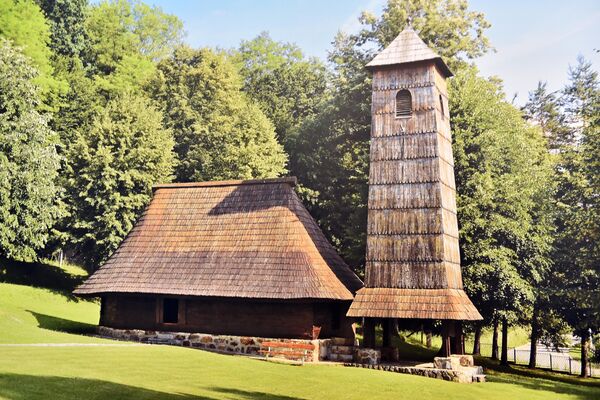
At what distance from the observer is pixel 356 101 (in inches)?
1580

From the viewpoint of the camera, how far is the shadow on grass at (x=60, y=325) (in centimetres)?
2894

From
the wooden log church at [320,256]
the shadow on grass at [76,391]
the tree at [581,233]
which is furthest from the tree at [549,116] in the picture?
the shadow on grass at [76,391]

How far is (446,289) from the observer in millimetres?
24609

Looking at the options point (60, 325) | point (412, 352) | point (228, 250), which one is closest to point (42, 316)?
point (60, 325)

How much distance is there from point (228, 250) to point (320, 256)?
13.8ft

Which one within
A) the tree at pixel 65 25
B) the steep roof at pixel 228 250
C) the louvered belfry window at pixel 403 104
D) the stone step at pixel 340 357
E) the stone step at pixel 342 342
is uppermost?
the tree at pixel 65 25

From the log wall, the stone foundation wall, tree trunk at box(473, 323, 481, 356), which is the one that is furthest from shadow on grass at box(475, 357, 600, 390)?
the stone foundation wall

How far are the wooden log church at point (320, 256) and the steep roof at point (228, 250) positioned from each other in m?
0.06

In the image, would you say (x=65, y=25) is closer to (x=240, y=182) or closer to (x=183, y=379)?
(x=240, y=182)

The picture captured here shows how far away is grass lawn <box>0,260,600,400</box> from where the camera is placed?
14.8 meters

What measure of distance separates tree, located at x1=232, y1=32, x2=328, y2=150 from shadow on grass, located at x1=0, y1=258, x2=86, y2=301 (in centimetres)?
1921

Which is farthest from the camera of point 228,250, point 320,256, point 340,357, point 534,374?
point 534,374

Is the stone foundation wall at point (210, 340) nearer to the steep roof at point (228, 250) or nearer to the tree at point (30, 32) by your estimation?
the steep roof at point (228, 250)

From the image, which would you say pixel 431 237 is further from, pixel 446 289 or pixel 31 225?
pixel 31 225
